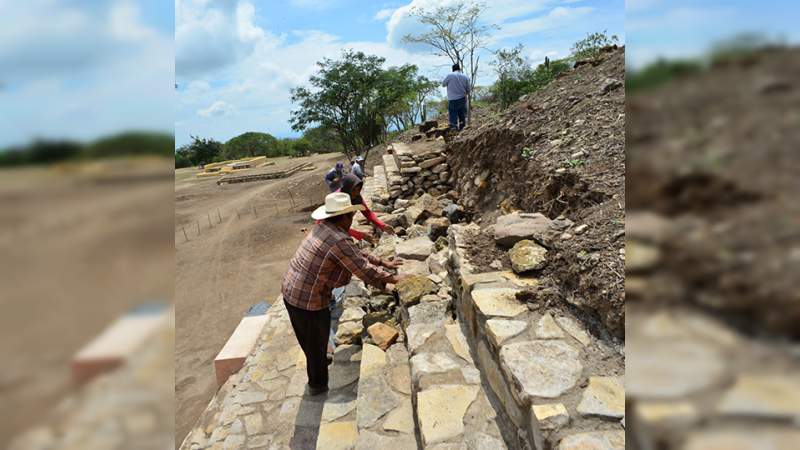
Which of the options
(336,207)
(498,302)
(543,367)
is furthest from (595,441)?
(336,207)

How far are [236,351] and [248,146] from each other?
47.0 meters

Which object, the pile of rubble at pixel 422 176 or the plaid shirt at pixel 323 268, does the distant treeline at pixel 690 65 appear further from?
the pile of rubble at pixel 422 176

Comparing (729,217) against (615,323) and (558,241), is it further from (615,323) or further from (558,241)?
(558,241)

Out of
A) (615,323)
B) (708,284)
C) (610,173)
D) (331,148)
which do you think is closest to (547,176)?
(610,173)

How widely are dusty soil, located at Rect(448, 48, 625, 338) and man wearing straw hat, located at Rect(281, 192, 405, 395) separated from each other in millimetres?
1277

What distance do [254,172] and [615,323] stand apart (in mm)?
32072

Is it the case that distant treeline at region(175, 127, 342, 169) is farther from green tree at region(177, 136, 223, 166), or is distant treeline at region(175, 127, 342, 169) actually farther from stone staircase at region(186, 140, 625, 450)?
stone staircase at region(186, 140, 625, 450)

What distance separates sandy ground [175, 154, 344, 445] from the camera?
6.96 meters

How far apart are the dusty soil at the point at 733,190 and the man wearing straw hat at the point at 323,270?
9.00 ft

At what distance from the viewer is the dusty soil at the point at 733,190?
0.34m

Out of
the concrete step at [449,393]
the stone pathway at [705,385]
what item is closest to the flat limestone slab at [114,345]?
the stone pathway at [705,385]

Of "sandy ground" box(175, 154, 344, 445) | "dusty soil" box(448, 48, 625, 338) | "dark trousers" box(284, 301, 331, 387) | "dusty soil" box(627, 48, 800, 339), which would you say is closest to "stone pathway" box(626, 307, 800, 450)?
"dusty soil" box(627, 48, 800, 339)

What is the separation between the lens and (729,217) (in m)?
0.37

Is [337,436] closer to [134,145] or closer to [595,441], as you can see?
[595,441]
